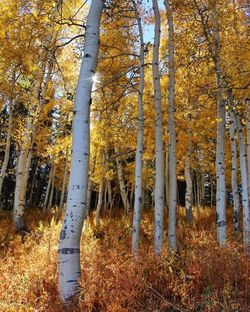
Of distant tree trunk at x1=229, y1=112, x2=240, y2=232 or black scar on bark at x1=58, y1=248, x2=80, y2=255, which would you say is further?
distant tree trunk at x1=229, y1=112, x2=240, y2=232

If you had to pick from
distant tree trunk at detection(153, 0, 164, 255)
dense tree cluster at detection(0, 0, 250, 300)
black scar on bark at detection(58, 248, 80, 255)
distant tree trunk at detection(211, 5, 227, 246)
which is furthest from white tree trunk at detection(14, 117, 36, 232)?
black scar on bark at detection(58, 248, 80, 255)

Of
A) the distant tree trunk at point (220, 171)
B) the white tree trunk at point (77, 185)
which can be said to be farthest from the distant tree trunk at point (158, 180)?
the white tree trunk at point (77, 185)

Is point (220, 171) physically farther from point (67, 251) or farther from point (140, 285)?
point (67, 251)

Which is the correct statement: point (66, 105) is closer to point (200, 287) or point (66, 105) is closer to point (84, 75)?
point (84, 75)

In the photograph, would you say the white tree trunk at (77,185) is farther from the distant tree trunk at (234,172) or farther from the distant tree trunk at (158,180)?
the distant tree trunk at (234,172)

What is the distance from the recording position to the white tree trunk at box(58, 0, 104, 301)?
4.62m

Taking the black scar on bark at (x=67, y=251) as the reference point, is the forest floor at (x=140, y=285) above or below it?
below

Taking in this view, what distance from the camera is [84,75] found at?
5398 mm

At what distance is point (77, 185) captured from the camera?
4883mm

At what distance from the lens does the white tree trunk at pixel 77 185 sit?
4.62 m

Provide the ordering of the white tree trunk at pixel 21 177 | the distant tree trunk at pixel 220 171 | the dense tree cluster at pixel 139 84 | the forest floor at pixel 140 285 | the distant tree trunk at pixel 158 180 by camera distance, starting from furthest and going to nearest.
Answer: the white tree trunk at pixel 21 177 → the distant tree trunk at pixel 220 171 → the distant tree trunk at pixel 158 180 → the dense tree cluster at pixel 139 84 → the forest floor at pixel 140 285

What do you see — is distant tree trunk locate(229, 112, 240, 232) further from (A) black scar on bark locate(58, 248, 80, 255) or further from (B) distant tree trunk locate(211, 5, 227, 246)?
(A) black scar on bark locate(58, 248, 80, 255)

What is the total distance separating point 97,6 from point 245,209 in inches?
258

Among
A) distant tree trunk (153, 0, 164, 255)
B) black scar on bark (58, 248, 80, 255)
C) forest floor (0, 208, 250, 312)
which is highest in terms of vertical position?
distant tree trunk (153, 0, 164, 255)
